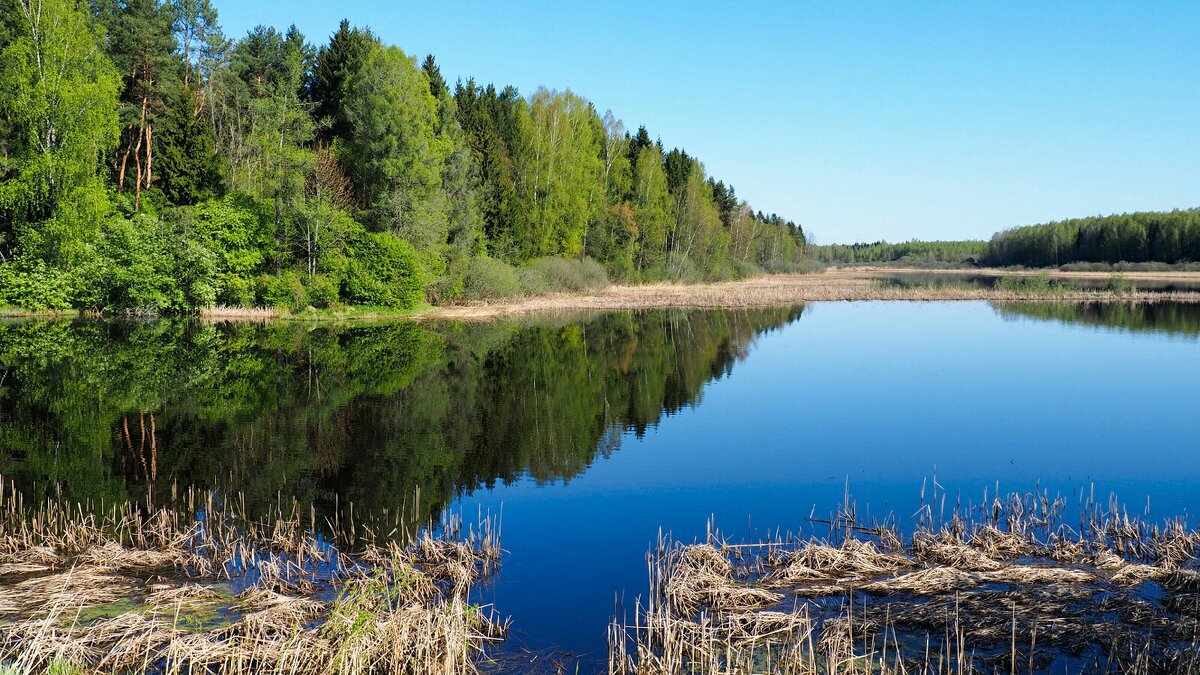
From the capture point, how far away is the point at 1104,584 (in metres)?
9.78

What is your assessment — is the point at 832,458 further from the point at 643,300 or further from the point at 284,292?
the point at 643,300

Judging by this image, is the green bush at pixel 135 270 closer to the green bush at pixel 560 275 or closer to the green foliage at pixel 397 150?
the green foliage at pixel 397 150

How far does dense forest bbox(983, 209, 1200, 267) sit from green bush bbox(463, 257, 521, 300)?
393ft

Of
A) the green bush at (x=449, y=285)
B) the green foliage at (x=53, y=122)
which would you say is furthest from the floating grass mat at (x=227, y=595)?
the green bush at (x=449, y=285)

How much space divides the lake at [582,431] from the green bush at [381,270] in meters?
8.93

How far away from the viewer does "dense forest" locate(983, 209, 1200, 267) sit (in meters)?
128

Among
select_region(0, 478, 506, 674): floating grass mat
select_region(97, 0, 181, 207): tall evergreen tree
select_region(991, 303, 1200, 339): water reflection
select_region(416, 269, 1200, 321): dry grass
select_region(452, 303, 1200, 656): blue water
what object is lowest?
select_region(452, 303, 1200, 656): blue water

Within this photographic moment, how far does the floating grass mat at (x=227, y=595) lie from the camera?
24.4 ft

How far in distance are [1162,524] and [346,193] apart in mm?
44257

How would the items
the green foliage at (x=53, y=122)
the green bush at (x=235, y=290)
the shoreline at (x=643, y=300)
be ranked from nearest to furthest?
the green foliage at (x=53, y=122)
the green bush at (x=235, y=290)
the shoreline at (x=643, y=300)

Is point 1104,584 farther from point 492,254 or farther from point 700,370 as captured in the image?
point 492,254

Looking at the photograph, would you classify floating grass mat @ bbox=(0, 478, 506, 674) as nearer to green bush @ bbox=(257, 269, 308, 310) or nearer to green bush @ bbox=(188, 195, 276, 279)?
green bush @ bbox=(257, 269, 308, 310)

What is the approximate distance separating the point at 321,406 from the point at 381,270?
25568 mm

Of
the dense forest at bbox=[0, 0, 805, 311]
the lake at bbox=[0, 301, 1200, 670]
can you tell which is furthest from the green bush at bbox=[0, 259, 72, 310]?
the lake at bbox=[0, 301, 1200, 670]
